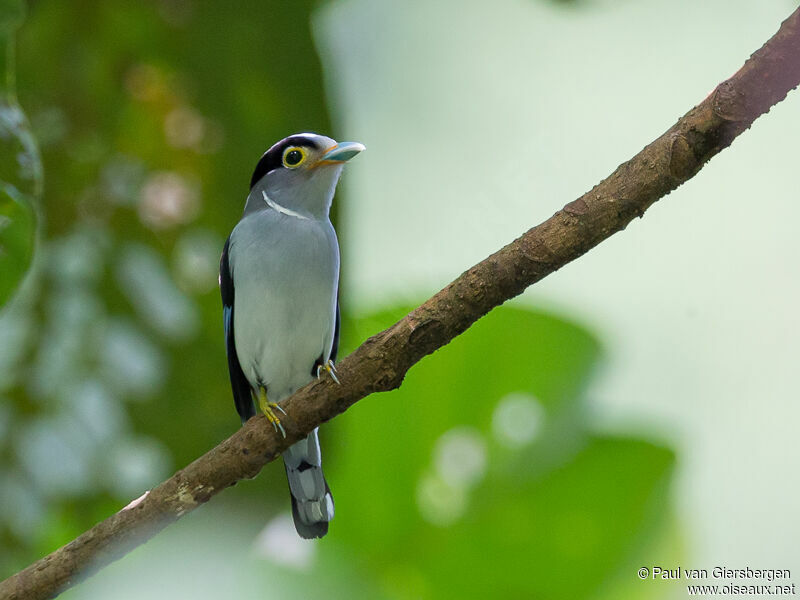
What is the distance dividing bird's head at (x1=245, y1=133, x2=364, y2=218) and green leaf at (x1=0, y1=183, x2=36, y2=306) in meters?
0.80

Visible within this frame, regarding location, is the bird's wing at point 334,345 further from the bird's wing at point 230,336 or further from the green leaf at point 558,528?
the green leaf at point 558,528

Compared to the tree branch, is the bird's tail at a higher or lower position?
lower

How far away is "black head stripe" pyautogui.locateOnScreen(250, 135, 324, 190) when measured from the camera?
2807mm

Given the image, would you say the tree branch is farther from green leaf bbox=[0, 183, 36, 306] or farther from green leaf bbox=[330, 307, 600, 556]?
green leaf bbox=[330, 307, 600, 556]

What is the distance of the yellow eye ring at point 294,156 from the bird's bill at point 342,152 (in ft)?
0.39

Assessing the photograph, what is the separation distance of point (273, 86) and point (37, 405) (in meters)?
1.53

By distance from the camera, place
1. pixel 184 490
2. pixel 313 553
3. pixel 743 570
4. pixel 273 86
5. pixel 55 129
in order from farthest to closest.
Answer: pixel 55 129 < pixel 273 86 < pixel 313 553 < pixel 743 570 < pixel 184 490

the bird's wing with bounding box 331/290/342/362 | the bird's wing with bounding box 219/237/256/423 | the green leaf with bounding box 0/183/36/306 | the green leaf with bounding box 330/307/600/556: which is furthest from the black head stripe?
the green leaf with bounding box 0/183/36/306

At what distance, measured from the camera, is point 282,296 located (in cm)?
271

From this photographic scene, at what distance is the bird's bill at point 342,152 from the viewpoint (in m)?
2.58

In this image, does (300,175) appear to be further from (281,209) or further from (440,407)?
(440,407)

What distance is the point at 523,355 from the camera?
10.5 feet

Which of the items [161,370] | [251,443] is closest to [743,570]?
[251,443]

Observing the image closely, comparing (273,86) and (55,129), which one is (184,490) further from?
(55,129)
